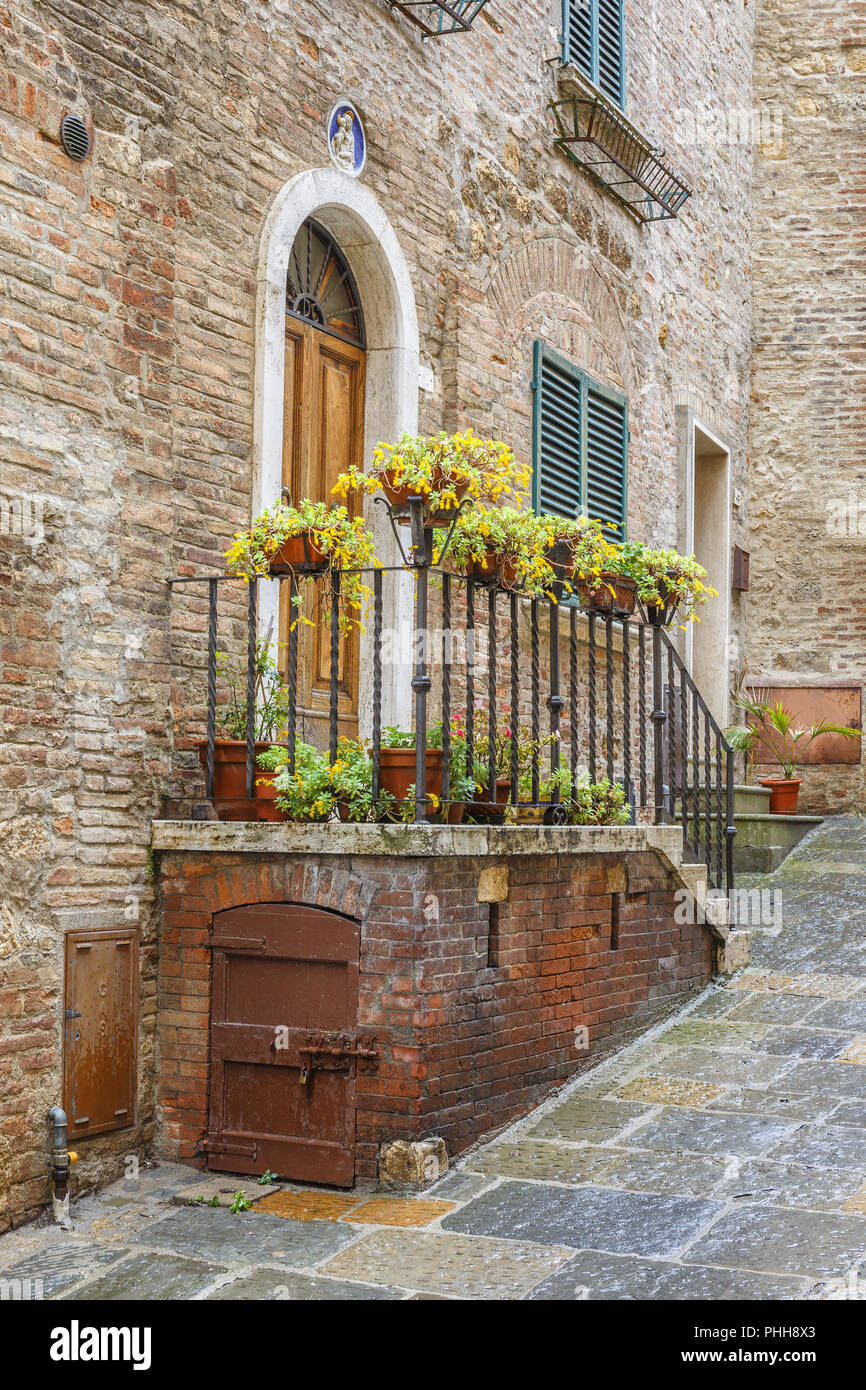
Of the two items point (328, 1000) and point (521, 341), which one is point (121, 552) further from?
point (521, 341)

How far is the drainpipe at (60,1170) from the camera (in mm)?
4676

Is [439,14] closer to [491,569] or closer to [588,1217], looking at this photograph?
[491,569]

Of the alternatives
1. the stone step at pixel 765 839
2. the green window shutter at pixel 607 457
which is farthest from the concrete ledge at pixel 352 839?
the green window shutter at pixel 607 457

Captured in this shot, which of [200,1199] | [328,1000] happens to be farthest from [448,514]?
[200,1199]

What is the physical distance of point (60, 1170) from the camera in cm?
469

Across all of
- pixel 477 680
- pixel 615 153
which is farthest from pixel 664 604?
pixel 615 153

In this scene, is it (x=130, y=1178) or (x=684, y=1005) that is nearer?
(x=130, y=1178)

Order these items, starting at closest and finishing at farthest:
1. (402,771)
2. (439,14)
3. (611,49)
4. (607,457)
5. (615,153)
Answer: (402,771) → (439,14) → (615,153) → (607,457) → (611,49)

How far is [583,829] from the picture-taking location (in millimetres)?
6000

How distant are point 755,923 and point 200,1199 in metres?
4.22

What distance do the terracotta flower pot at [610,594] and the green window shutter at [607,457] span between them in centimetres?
212

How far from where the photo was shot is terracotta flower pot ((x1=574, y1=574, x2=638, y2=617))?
693 cm

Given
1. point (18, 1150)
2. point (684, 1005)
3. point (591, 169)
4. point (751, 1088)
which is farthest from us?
point (591, 169)

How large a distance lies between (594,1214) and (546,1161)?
20.2 inches
